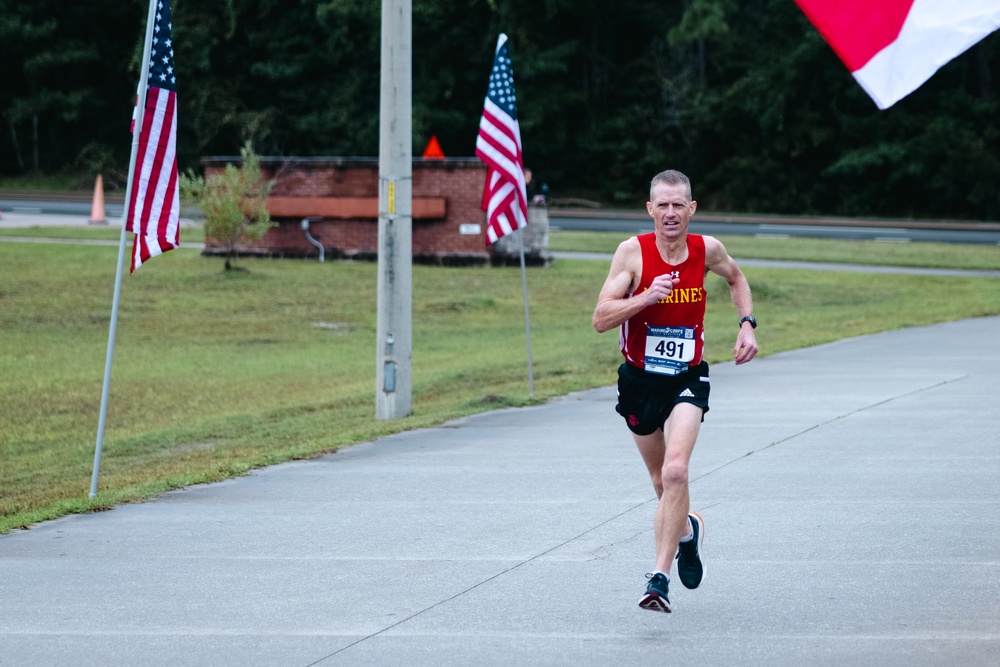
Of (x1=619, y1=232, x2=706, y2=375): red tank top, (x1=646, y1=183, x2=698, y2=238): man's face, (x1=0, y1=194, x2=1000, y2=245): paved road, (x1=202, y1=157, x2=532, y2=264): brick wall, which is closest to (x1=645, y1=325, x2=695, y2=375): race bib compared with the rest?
(x1=619, y1=232, x2=706, y2=375): red tank top

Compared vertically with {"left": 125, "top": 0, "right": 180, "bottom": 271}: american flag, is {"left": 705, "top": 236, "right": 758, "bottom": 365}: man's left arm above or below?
below

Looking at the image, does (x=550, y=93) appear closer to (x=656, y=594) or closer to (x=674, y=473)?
(x=674, y=473)

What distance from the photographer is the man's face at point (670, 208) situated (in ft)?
21.5

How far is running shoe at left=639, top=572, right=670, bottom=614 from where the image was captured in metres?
6.41

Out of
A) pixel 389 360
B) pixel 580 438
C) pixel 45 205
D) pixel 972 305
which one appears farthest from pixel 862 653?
pixel 45 205

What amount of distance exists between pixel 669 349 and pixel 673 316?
15 cm

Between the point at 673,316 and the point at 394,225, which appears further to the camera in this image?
the point at 394,225

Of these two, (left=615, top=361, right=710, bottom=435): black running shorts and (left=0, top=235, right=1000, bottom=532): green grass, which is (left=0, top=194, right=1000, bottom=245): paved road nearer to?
(left=0, top=235, right=1000, bottom=532): green grass

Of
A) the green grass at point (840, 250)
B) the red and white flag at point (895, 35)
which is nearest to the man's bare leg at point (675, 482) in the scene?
the red and white flag at point (895, 35)

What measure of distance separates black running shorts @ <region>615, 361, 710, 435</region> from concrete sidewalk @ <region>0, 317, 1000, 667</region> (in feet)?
2.76

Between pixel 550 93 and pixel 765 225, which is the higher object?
pixel 550 93

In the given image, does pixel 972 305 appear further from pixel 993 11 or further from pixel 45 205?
pixel 45 205

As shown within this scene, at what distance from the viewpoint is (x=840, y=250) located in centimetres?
3738

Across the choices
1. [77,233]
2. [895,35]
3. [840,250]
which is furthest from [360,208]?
[895,35]
